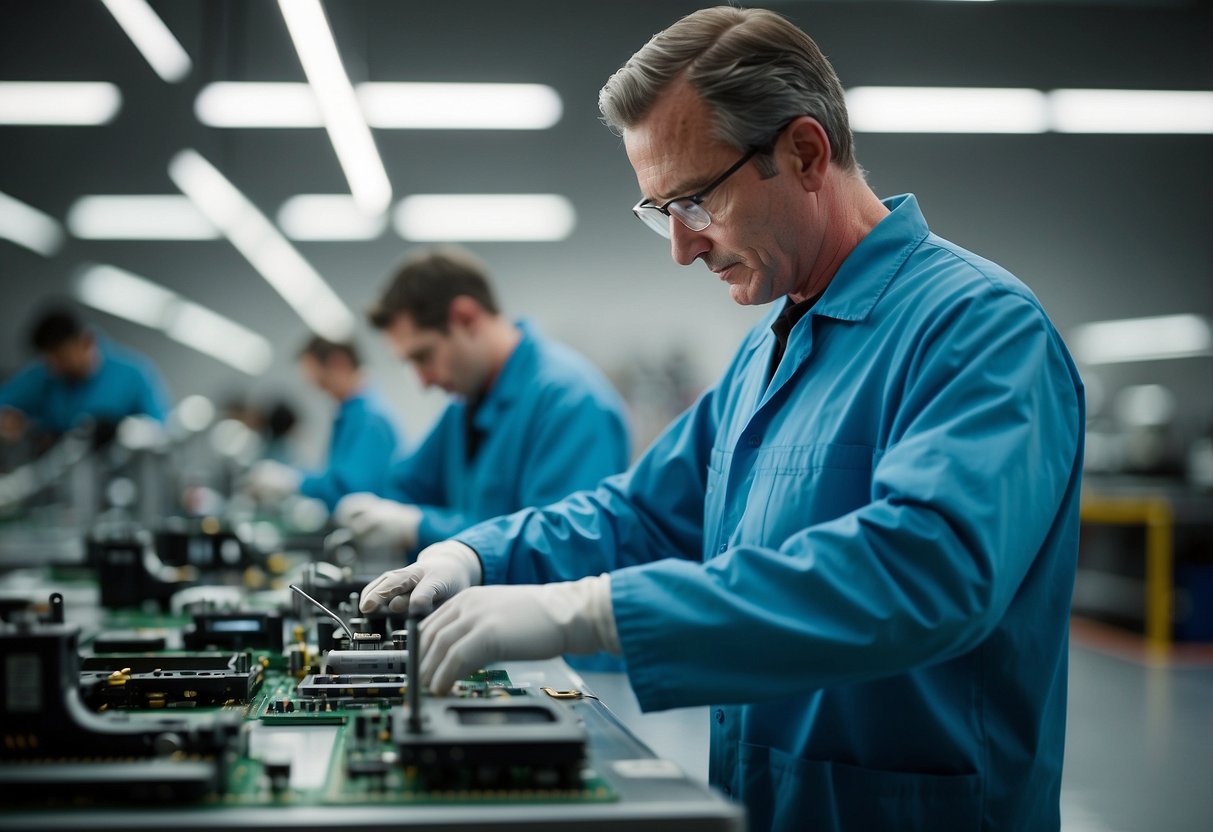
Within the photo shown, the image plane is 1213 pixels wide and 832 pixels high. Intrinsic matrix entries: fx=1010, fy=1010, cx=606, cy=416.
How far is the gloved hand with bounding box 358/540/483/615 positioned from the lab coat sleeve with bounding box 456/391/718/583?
52mm

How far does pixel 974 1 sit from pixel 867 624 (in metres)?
4.61

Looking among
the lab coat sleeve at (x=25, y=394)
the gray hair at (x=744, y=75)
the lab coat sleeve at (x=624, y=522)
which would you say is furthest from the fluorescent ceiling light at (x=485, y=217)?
the gray hair at (x=744, y=75)

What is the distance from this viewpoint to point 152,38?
4.61 meters

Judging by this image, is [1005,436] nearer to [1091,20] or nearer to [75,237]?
[1091,20]

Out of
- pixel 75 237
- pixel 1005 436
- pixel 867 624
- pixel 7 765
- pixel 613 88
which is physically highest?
pixel 75 237

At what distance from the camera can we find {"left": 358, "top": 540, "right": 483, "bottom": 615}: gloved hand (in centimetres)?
152

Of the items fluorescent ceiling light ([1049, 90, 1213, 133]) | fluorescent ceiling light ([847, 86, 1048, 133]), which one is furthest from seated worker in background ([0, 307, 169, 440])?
fluorescent ceiling light ([1049, 90, 1213, 133])

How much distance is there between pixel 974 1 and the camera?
4.84 m

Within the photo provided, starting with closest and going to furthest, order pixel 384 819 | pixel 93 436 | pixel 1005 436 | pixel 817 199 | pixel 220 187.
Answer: pixel 384 819 → pixel 1005 436 → pixel 817 199 → pixel 93 436 → pixel 220 187

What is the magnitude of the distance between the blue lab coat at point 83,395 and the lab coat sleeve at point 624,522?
4.87 meters

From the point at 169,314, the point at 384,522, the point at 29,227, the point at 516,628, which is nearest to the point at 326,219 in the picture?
the point at 29,227

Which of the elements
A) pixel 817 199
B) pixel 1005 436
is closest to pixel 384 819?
pixel 1005 436

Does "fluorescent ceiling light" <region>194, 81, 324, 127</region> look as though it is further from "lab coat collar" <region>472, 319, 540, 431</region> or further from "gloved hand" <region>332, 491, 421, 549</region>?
"gloved hand" <region>332, 491, 421, 549</region>

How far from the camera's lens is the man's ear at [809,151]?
145 cm
